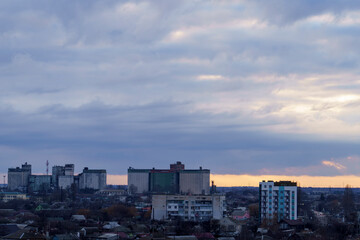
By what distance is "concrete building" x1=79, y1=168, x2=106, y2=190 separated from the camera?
516 feet

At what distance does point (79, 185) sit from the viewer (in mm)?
156250

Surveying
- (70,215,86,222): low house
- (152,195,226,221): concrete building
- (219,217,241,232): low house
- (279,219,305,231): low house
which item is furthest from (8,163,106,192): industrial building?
(279,219,305,231): low house

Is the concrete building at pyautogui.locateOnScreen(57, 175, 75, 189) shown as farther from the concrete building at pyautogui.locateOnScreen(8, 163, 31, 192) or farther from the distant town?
the distant town

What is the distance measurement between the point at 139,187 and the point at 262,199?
3842 inches

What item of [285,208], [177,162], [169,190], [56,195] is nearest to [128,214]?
[285,208]

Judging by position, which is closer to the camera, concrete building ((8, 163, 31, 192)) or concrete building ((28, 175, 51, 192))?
concrete building ((28, 175, 51, 192))

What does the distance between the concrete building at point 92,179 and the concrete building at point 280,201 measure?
106 metres

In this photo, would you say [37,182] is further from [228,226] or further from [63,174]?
[228,226]

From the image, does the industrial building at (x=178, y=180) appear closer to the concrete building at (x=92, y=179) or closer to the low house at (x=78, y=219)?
the concrete building at (x=92, y=179)

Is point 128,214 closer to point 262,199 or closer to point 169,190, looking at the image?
point 262,199

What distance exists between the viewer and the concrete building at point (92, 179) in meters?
157

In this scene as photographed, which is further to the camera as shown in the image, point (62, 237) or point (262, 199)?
point (262, 199)

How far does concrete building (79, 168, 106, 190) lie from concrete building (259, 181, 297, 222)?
105616 millimetres

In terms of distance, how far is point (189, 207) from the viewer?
5791 cm
